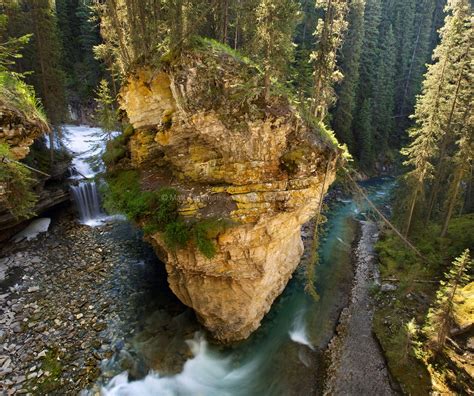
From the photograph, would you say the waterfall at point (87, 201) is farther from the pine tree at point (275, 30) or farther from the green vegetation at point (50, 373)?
the pine tree at point (275, 30)

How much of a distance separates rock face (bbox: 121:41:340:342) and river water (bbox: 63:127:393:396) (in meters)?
0.93

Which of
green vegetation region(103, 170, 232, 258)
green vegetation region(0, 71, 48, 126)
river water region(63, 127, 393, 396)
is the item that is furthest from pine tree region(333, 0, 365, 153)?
green vegetation region(0, 71, 48, 126)

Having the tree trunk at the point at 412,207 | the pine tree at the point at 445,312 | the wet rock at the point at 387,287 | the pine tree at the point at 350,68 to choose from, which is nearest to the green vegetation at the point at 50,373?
the pine tree at the point at 445,312

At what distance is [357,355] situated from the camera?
41.5 feet

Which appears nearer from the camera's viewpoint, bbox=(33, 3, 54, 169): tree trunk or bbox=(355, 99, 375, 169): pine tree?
bbox=(33, 3, 54, 169): tree trunk

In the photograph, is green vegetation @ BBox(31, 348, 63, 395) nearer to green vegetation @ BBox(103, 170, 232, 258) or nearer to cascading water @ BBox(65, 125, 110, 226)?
green vegetation @ BBox(103, 170, 232, 258)

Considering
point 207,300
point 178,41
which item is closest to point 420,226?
point 207,300

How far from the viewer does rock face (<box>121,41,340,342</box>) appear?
1146cm

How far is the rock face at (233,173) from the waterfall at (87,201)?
1063 cm

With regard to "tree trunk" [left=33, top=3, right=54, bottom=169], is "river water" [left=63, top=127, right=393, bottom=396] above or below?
below

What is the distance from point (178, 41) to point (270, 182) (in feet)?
21.9

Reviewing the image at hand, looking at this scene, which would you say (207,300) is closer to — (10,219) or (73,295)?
(73,295)

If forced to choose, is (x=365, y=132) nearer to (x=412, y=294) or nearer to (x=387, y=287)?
(x=387, y=287)

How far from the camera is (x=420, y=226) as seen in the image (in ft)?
68.7
